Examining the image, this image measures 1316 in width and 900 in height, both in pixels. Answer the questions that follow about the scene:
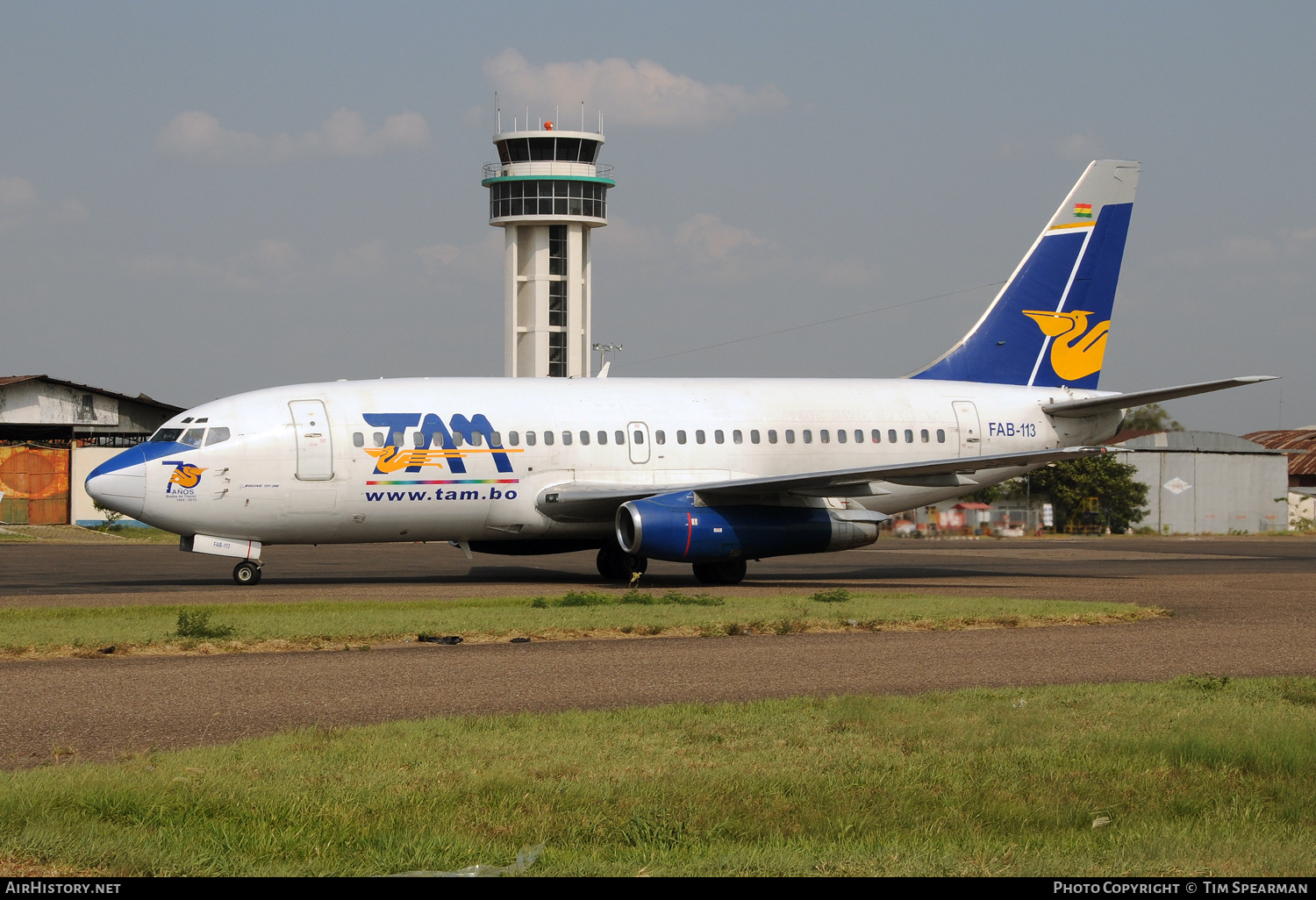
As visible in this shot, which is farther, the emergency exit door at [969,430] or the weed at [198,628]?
the emergency exit door at [969,430]

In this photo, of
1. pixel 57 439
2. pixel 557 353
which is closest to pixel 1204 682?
pixel 57 439

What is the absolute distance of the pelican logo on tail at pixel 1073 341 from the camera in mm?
30234

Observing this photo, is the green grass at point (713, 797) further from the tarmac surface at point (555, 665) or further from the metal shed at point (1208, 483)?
the metal shed at point (1208, 483)

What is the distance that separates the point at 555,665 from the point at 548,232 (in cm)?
6711

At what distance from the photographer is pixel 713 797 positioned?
747 centimetres

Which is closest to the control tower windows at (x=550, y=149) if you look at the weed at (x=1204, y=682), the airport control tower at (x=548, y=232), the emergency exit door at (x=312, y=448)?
the airport control tower at (x=548, y=232)

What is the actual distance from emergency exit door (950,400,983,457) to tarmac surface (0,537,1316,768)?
3.62 meters

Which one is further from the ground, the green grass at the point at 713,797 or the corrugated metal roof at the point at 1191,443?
the corrugated metal roof at the point at 1191,443

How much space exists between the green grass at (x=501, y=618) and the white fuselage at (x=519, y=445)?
4393 millimetres

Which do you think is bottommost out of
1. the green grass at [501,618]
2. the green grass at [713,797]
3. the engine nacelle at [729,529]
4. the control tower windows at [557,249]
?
the green grass at [713,797]

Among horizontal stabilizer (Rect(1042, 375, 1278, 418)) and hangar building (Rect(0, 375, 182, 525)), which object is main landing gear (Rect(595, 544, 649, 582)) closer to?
horizontal stabilizer (Rect(1042, 375, 1278, 418))

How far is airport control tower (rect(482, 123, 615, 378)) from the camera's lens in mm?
77562

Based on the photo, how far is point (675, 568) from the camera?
101ft
